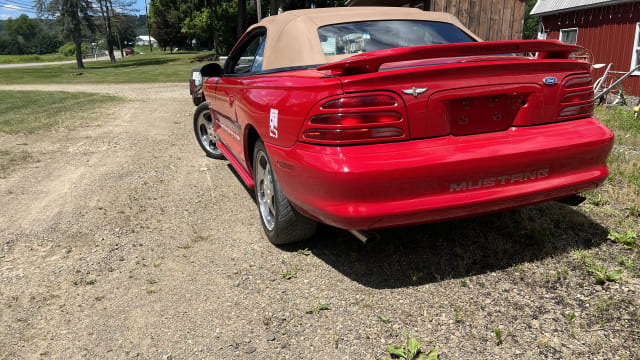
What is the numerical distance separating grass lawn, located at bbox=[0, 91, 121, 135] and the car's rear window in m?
7.81

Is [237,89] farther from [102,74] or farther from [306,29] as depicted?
[102,74]

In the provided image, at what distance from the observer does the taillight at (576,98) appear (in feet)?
8.98

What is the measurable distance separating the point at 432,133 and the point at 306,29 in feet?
4.43

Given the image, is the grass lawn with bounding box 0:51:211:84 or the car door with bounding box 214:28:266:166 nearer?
the car door with bounding box 214:28:266:166

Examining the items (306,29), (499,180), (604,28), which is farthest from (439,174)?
(604,28)

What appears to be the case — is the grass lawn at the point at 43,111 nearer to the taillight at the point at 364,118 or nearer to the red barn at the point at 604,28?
the taillight at the point at 364,118

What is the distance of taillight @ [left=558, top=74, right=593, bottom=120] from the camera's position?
2.74 metres

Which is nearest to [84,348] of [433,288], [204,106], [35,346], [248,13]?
[35,346]

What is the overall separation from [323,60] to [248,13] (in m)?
52.9

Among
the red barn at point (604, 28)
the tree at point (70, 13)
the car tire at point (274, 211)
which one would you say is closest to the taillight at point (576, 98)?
the car tire at point (274, 211)

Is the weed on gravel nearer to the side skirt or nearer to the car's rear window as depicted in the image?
the side skirt

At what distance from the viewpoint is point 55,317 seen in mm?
2709

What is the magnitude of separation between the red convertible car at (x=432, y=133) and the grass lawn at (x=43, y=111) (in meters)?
8.23

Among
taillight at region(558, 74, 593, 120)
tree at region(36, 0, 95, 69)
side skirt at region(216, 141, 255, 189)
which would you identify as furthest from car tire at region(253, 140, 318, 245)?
tree at region(36, 0, 95, 69)
